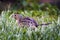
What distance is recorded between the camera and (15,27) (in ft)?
16.3

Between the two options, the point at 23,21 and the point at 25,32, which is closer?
the point at 25,32

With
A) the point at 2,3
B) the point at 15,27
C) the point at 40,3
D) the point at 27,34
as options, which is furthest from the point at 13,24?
the point at 40,3

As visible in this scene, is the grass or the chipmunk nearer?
the grass

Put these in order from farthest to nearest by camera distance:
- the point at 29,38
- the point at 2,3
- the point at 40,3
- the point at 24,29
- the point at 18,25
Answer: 1. the point at 40,3
2. the point at 2,3
3. the point at 18,25
4. the point at 24,29
5. the point at 29,38

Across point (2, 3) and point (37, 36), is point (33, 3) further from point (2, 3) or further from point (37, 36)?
point (37, 36)

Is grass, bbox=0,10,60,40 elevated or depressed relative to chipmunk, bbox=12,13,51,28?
depressed

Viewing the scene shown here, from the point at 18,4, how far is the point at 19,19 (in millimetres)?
3719

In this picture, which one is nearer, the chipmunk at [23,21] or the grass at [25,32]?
the grass at [25,32]

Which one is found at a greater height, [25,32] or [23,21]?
[23,21]

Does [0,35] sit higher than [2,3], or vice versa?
[2,3]

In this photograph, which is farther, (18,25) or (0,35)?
(18,25)

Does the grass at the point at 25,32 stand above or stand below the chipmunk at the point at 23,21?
below

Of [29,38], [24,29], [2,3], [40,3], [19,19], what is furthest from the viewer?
[40,3]

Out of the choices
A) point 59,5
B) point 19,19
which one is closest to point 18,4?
point 59,5
